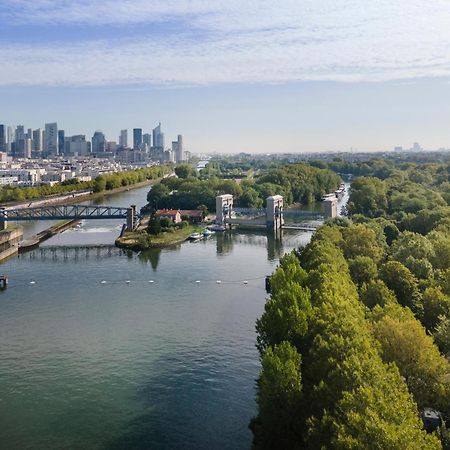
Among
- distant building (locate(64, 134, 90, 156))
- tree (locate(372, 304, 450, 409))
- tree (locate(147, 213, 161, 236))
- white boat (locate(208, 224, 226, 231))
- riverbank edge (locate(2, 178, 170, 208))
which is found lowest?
tree (locate(372, 304, 450, 409))

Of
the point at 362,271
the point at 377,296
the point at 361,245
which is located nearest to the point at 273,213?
the point at 361,245

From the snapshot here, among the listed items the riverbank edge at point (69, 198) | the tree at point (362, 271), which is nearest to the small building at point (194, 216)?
the riverbank edge at point (69, 198)

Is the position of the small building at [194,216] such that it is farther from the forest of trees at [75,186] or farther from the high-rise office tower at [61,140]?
the high-rise office tower at [61,140]

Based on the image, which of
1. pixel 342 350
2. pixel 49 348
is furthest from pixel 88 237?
pixel 342 350

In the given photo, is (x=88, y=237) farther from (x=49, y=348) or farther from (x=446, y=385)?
(x=446, y=385)

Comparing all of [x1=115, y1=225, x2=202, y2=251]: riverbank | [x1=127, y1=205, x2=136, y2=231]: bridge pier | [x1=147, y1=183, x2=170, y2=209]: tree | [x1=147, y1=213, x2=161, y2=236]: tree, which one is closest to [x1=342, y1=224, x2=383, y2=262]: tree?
[x1=115, y1=225, x2=202, y2=251]: riverbank

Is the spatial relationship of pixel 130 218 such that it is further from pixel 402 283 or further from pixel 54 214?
pixel 402 283

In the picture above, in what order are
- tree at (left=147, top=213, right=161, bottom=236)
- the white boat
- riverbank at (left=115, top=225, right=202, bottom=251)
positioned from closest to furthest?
riverbank at (left=115, top=225, right=202, bottom=251) < tree at (left=147, top=213, right=161, bottom=236) < the white boat

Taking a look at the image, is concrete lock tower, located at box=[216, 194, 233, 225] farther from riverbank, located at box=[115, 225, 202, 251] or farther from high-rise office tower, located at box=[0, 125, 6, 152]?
high-rise office tower, located at box=[0, 125, 6, 152]
